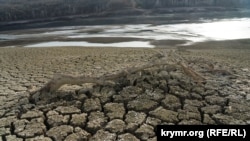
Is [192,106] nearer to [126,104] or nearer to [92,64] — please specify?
[126,104]

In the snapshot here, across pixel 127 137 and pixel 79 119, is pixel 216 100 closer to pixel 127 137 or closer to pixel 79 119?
pixel 127 137

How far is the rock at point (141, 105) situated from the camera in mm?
4504

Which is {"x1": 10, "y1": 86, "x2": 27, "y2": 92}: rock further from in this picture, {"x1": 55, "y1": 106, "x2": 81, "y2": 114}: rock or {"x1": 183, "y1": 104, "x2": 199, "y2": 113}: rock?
{"x1": 183, "y1": 104, "x2": 199, "y2": 113}: rock

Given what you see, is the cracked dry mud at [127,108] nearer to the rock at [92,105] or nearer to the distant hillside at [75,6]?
the rock at [92,105]

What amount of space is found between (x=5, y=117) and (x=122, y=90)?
81.6 inches

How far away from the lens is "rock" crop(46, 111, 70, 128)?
423 centimetres

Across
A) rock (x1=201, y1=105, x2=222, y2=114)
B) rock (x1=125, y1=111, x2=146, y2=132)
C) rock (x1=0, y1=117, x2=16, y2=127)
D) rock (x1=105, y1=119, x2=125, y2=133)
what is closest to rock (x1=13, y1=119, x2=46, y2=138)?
rock (x1=0, y1=117, x2=16, y2=127)

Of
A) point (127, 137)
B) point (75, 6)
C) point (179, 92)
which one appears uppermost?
point (75, 6)

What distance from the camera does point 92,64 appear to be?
948 centimetres

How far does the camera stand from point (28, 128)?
413 cm

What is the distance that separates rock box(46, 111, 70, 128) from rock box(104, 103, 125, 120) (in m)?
0.66

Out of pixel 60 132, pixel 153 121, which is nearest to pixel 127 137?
pixel 153 121

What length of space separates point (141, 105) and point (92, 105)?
33.4 inches

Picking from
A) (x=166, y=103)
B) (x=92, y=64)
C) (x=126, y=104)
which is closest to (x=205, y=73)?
(x=166, y=103)
